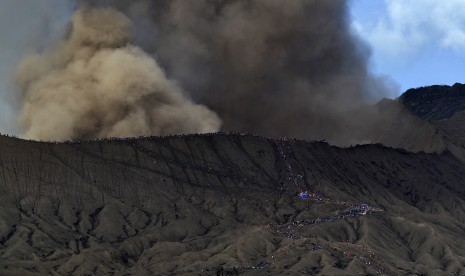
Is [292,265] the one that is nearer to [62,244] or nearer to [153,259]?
[153,259]

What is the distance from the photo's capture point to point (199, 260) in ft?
618

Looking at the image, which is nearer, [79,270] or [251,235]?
[79,270]

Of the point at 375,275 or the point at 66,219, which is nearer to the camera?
the point at 375,275

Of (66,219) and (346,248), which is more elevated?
(66,219)

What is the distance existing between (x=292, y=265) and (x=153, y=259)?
23.7 metres

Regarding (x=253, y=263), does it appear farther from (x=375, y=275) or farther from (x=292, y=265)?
(x=375, y=275)

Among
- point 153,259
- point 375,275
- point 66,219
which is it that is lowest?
point 375,275

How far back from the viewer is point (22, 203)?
655 feet

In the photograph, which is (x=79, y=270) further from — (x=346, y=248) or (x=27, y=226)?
(x=346, y=248)

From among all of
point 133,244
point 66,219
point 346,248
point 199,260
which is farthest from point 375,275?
point 66,219

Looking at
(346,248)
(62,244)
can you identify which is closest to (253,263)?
(346,248)

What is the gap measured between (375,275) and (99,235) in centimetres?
4933

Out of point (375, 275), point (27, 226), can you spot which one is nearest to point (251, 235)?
point (375, 275)

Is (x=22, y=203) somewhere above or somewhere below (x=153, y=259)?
above
